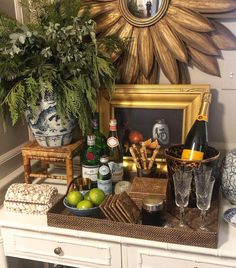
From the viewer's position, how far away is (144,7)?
135cm

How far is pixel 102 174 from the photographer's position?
1.24 meters

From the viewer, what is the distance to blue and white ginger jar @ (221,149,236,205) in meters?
1.20

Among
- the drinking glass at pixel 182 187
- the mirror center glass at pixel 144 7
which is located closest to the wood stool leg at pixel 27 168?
the drinking glass at pixel 182 187

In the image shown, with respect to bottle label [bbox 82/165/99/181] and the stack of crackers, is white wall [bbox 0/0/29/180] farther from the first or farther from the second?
the stack of crackers

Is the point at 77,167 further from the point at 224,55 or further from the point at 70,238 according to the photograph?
the point at 224,55

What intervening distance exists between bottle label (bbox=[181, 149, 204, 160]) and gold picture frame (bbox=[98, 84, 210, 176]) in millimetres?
155

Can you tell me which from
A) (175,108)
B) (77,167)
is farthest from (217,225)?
(77,167)

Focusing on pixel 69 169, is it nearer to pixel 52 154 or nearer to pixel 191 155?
pixel 52 154

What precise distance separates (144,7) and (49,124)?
605mm

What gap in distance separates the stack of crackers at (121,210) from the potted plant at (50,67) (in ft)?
1.03

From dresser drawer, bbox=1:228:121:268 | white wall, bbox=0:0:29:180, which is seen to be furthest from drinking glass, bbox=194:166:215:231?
white wall, bbox=0:0:29:180

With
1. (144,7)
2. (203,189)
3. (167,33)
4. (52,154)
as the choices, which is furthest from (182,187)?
(144,7)

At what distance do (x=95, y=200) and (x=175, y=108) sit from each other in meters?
0.51

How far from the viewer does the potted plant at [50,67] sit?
1151mm
